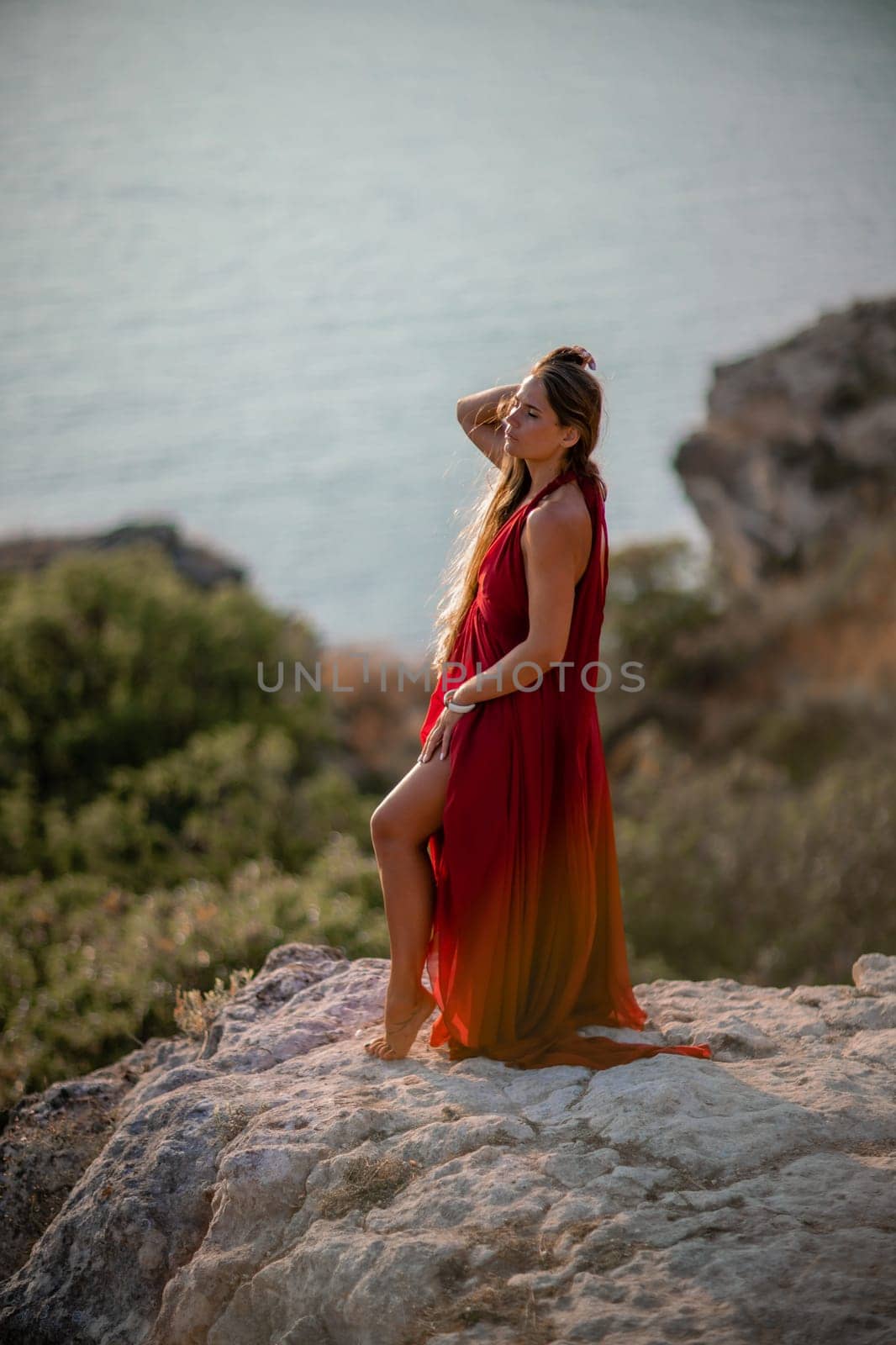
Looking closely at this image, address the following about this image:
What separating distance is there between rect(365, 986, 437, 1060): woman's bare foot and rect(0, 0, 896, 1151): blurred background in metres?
1.07

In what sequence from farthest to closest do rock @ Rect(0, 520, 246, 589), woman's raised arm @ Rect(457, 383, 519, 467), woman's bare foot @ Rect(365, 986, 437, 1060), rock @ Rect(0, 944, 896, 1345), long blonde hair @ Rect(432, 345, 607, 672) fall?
rock @ Rect(0, 520, 246, 589) < woman's raised arm @ Rect(457, 383, 519, 467) < woman's bare foot @ Rect(365, 986, 437, 1060) < long blonde hair @ Rect(432, 345, 607, 672) < rock @ Rect(0, 944, 896, 1345)

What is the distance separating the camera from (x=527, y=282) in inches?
1093

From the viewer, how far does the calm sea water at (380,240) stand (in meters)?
25.0

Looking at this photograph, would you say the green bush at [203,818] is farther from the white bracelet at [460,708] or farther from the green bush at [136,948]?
the white bracelet at [460,708]

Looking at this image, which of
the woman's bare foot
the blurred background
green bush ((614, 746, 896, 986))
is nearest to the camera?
the woman's bare foot

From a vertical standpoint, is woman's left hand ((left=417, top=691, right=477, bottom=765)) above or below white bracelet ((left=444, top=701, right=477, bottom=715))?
below

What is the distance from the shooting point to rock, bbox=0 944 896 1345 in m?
2.18

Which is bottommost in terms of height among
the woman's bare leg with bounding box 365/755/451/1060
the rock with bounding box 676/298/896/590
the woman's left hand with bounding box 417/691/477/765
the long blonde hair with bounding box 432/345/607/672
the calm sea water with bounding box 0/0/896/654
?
the woman's bare leg with bounding box 365/755/451/1060

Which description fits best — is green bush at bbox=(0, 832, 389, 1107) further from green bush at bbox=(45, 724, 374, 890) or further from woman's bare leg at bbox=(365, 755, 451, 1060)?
woman's bare leg at bbox=(365, 755, 451, 1060)

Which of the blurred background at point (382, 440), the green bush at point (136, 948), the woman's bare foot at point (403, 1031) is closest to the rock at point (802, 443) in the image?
the blurred background at point (382, 440)

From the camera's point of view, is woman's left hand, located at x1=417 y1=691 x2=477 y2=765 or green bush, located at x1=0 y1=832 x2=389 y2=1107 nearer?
woman's left hand, located at x1=417 y1=691 x2=477 y2=765

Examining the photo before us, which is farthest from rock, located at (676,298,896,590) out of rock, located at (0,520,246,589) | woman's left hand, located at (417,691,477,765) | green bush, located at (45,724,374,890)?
woman's left hand, located at (417,691,477,765)

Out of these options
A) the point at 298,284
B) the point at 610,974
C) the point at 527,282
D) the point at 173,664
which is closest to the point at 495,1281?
the point at 610,974

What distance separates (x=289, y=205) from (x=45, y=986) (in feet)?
101
